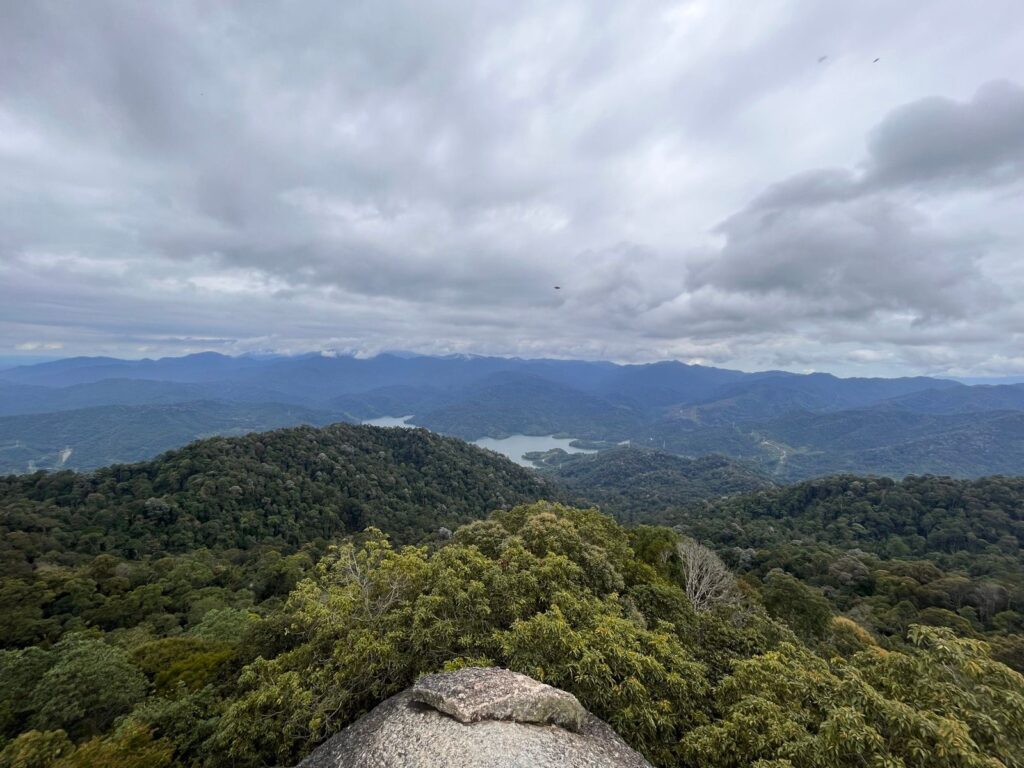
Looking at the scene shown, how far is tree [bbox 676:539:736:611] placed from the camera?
23000 mm

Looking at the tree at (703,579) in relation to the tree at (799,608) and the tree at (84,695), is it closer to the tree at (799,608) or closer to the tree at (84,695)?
the tree at (799,608)

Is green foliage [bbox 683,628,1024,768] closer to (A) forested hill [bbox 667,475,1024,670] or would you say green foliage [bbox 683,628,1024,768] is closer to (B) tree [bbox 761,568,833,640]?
(B) tree [bbox 761,568,833,640]

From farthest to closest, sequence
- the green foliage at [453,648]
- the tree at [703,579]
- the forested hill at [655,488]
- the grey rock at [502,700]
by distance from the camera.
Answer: the forested hill at [655,488] → the tree at [703,579] → the green foliage at [453,648] → the grey rock at [502,700]

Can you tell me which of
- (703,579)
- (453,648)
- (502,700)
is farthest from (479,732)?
(703,579)

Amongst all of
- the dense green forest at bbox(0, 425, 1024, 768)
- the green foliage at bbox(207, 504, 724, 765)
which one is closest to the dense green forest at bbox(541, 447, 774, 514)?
the dense green forest at bbox(0, 425, 1024, 768)

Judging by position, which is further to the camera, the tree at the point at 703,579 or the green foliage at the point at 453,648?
the tree at the point at 703,579

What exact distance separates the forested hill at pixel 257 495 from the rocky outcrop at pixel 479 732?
2579 inches

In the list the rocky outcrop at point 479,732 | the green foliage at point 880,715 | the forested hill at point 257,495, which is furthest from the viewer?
the forested hill at point 257,495

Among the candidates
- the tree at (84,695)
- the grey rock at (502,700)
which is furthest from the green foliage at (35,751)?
the grey rock at (502,700)

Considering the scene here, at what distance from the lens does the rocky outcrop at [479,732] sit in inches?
306

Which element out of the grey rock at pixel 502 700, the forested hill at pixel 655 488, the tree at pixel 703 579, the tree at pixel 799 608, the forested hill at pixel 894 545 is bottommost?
the forested hill at pixel 655 488

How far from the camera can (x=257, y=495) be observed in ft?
249

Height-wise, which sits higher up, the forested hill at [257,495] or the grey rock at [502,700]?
the grey rock at [502,700]

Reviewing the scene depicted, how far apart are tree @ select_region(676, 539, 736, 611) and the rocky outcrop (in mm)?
16118
